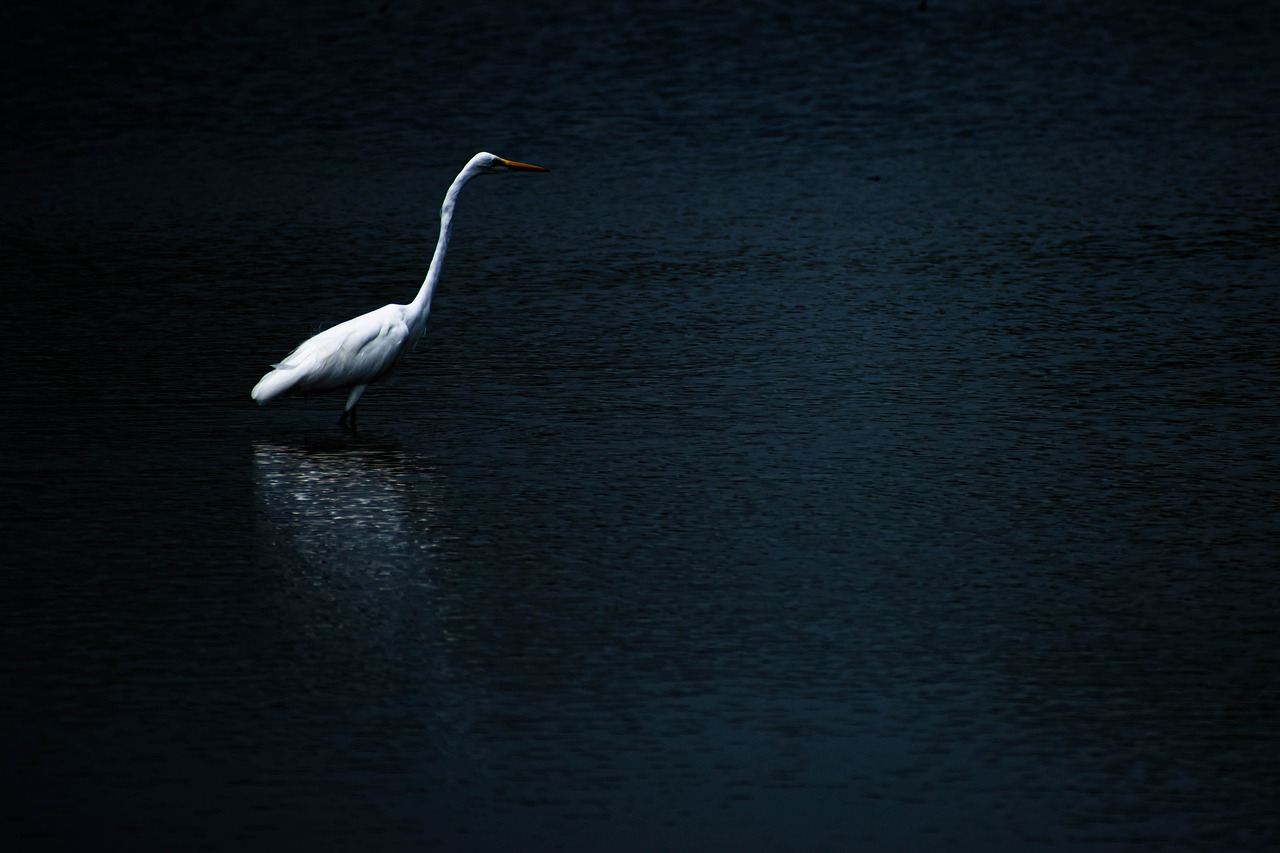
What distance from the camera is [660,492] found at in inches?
308

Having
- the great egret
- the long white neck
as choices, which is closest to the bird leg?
the great egret

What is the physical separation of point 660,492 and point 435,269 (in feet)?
8.03

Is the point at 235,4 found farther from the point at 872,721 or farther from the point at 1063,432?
the point at 872,721

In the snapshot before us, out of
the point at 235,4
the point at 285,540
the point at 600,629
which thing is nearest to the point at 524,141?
the point at 235,4

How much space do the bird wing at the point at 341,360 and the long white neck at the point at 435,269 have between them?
19cm

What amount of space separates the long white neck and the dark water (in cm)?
46

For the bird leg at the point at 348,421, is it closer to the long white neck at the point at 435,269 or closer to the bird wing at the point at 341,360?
the bird wing at the point at 341,360

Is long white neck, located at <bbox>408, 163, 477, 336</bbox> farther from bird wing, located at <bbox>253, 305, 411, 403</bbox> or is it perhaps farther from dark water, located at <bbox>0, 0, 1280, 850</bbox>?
dark water, located at <bbox>0, 0, 1280, 850</bbox>

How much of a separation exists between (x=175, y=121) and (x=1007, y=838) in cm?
1592

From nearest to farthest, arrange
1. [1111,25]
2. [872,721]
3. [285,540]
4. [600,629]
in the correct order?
1. [872,721]
2. [600,629]
3. [285,540]
4. [1111,25]

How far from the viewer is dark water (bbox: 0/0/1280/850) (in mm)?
4988

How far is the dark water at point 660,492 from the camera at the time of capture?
4.99m

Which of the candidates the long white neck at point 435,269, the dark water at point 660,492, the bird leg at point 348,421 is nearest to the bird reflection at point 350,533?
the dark water at point 660,492

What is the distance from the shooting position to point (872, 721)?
539 centimetres
